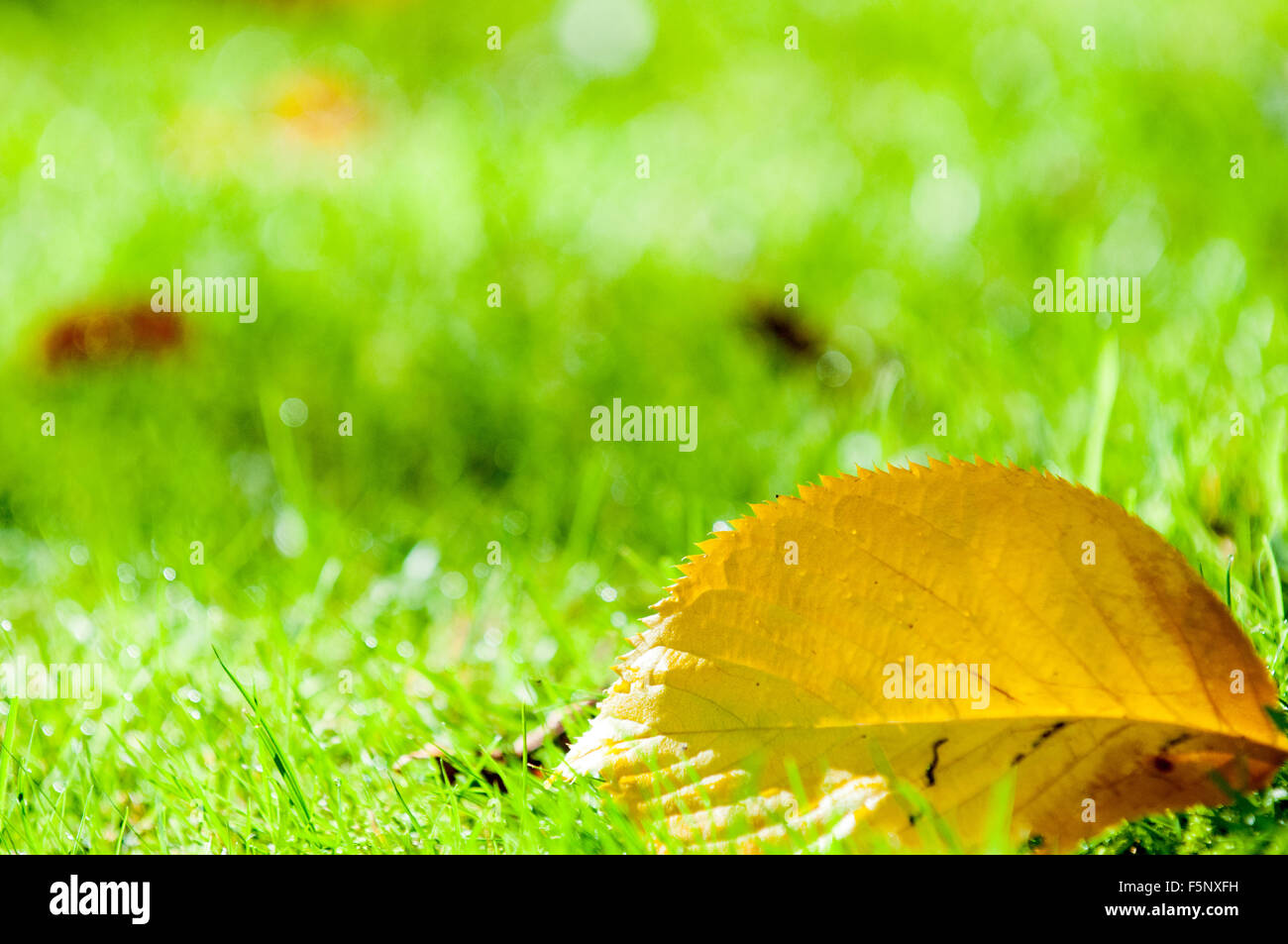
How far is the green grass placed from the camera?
1.24m

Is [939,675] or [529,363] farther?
[529,363]

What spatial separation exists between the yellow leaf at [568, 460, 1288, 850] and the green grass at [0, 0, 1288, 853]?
73 mm

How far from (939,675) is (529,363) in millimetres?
1232

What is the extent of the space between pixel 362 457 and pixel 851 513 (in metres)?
1.11

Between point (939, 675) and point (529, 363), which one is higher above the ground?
point (529, 363)

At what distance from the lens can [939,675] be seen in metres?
0.91

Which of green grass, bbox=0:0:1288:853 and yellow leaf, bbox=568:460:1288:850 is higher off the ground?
green grass, bbox=0:0:1288:853

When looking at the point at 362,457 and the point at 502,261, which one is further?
the point at 502,261

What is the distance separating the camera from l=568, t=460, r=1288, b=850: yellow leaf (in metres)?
0.91

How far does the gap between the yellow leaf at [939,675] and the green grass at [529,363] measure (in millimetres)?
73

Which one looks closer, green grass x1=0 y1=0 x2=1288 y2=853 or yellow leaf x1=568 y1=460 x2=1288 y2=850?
yellow leaf x1=568 y1=460 x2=1288 y2=850
